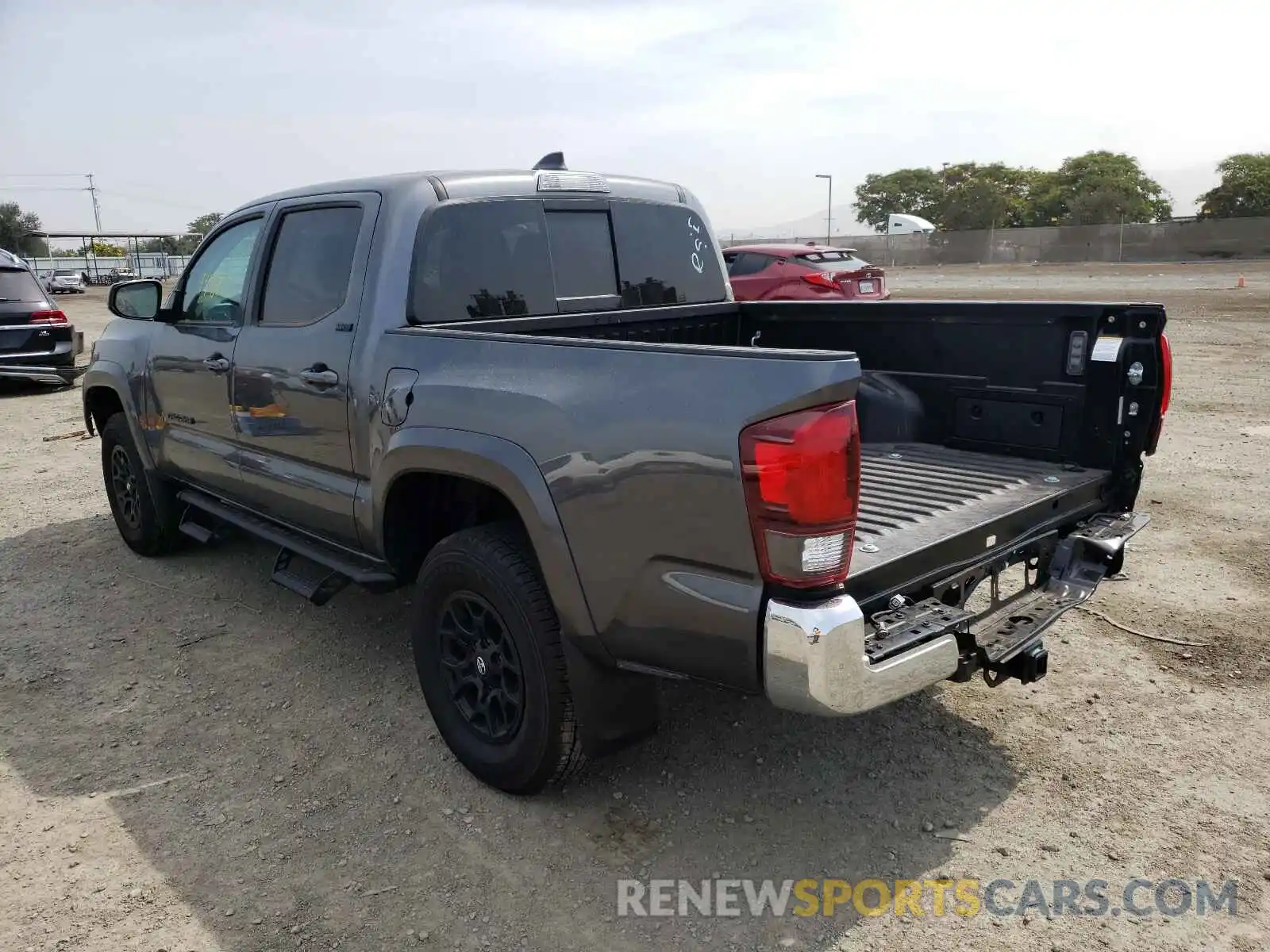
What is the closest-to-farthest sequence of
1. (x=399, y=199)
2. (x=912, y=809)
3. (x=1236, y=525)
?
(x=912, y=809), (x=399, y=199), (x=1236, y=525)

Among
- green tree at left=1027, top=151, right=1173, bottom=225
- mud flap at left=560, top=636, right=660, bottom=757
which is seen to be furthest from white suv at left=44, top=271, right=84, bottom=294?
green tree at left=1027, top=151, right=1173, bottom=225

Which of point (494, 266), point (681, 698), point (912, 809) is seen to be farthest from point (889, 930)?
point (494, 266)

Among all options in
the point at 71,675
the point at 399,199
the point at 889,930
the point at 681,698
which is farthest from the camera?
the point at 71,675

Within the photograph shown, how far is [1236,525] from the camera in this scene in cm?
554

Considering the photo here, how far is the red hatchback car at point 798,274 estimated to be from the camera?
14289 millimetres

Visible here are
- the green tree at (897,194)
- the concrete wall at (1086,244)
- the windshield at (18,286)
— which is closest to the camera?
the windshield at (18,286)

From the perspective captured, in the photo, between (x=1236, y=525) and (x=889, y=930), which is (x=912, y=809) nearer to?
(x=889, y=930)

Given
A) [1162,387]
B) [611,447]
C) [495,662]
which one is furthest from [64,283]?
[1162,387]

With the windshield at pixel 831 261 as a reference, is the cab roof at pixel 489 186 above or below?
above

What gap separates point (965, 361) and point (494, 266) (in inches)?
77.4

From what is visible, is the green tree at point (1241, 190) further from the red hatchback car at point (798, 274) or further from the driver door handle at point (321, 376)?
the driver door handle at point (321, 376)

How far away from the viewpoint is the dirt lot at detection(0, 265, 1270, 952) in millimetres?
2639

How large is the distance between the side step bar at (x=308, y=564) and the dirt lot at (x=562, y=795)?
40 centimetres

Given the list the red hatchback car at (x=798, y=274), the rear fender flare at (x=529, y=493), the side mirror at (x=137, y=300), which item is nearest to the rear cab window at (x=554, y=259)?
the rear fender flare at (x=529, y=493)
